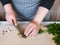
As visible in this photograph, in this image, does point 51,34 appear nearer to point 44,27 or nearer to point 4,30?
point 44,27

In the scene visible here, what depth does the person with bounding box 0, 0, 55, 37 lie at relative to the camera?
2.57 ft

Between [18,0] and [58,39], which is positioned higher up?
[18,0]

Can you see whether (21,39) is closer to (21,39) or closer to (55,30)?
(21,39)

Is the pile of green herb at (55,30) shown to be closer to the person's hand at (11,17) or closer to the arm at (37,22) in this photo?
the arm at (37,22)

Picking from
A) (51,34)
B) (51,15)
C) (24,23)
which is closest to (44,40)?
(51,34)

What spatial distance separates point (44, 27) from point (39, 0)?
0.47 feet

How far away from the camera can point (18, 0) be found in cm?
86

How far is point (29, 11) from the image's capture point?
35.7 inches

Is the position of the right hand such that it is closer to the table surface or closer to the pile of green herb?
the table surface

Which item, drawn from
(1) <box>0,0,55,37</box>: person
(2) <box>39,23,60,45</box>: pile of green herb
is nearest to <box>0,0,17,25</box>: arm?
(1) <box>0,0,55,37</box>: person

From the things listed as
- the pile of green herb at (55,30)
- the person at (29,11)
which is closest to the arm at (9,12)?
the person at (29,11)

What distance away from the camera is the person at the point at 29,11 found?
2.57ft

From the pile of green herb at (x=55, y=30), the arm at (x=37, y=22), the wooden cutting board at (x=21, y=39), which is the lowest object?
the wooden cutting board at (x=21, y=39)

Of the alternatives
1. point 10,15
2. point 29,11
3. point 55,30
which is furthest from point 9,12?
point 55,30
